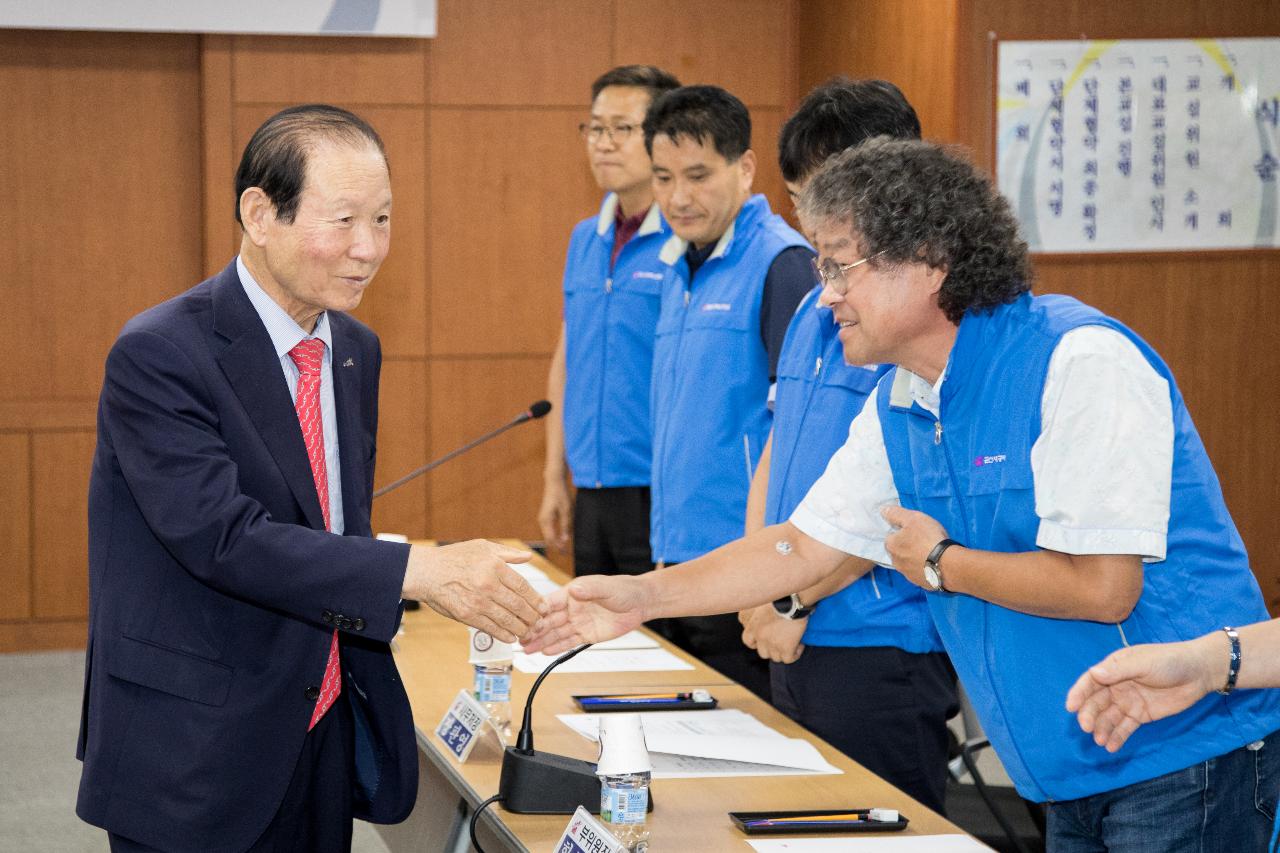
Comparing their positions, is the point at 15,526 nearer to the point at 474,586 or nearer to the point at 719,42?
the point at 719,42

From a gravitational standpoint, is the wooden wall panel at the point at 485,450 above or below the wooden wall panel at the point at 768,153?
below

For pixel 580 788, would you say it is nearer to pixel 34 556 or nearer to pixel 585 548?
pixel 585 548

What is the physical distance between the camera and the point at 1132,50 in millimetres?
4934

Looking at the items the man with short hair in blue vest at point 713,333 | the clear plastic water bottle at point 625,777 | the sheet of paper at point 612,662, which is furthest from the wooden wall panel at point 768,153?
the clear plastic water bottle at point 625,777

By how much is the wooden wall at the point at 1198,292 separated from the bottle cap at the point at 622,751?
3.52m

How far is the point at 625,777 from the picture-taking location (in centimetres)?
188

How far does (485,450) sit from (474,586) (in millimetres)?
4411

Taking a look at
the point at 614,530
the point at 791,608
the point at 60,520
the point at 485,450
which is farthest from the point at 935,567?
the point at 60,520

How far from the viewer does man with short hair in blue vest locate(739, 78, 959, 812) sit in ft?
8.27

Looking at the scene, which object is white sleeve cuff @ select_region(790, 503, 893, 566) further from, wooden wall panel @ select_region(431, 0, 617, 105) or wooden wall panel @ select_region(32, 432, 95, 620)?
wooden wall panel @ select_region(32, 432, 95, 620)

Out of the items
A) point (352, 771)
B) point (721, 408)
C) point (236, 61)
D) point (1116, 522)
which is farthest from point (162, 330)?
point (236, 61)

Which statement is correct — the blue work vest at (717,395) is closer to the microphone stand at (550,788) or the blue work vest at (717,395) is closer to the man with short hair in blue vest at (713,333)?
the man with short hair in blue vest at (713,333)

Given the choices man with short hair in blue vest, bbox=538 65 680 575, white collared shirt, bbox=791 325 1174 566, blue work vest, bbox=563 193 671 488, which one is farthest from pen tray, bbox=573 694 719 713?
blue work vest, bbox=563 193 671 488

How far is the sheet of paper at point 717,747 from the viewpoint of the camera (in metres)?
2.26
